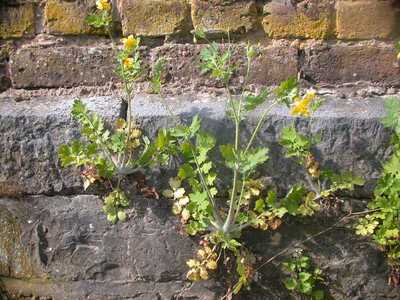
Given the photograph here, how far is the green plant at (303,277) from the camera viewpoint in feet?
7.00

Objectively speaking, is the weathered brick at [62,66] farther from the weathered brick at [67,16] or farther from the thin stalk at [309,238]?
the thin stalk at [309,238]

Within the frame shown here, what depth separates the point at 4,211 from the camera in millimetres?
2215

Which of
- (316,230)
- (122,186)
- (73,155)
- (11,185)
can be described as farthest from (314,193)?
(11,185)

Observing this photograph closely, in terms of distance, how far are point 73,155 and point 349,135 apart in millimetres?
984

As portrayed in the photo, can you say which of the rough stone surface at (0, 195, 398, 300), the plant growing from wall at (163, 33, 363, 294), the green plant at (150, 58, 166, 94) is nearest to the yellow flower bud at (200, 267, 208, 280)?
the plant growing from wall at (163, 33, 363, 294)

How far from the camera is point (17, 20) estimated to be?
2.18 metres

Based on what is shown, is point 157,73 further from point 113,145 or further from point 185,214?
point 185,214

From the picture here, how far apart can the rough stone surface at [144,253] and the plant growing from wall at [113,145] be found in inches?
3.2

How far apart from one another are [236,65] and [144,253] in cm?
79

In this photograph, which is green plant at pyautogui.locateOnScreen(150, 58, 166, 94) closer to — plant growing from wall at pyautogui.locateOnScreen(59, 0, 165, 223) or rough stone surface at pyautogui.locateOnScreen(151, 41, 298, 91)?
plant growing from wall at pyautogui.locateOnScreen(59, 0, 165, 223)

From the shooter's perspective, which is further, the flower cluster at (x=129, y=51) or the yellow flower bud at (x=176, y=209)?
the yellow flower bud at (x=176, y=209)

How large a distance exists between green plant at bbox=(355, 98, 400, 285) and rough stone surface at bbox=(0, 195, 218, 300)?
0.65 meters

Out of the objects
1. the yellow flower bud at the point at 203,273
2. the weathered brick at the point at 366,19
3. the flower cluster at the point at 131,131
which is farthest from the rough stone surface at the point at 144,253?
the weathered brick at the point at 366,19

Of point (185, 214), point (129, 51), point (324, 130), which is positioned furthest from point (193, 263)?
point (129, 51)
